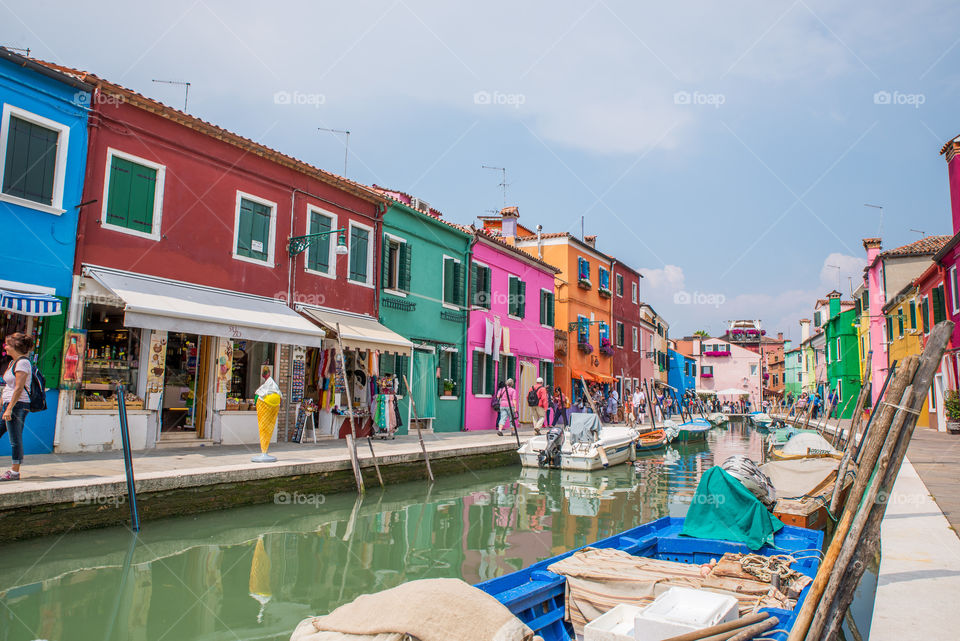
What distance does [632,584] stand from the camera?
15.4 feet

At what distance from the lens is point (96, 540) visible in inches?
302

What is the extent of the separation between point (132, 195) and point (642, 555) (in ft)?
34.2

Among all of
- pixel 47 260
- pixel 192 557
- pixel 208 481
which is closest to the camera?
pixel 192 557

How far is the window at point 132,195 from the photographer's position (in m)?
11.3

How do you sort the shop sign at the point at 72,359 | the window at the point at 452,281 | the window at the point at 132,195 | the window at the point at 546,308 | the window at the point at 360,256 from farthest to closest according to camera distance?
the window at the point at 546,308 < the window at the point at 452,281 < the window at the point at 360,256 < the window at the point at 132,195 < the shop sign at the point at 72,359

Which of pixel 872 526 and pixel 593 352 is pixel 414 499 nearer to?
pixel 872 526

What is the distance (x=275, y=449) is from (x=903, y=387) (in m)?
10.9

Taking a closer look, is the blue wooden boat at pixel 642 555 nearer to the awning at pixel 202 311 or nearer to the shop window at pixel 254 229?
the awning at pixel 202 311

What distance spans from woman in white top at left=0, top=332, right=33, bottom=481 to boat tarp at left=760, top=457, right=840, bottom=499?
9.82 m

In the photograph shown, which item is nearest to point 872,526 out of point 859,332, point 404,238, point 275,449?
point 275,449

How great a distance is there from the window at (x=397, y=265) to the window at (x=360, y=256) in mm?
619

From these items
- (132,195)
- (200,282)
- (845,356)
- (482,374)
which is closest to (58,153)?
(132,195)

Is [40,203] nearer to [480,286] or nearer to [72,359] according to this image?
[72,359]

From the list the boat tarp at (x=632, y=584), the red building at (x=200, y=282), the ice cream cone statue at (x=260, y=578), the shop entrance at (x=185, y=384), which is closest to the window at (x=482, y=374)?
the red building at (x=200, y=282)
